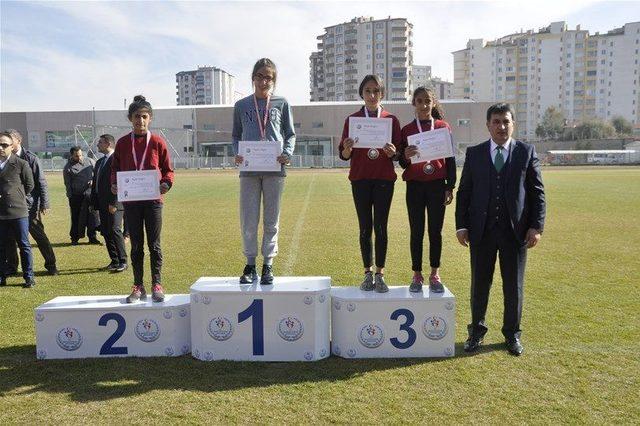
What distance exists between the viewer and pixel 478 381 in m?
3.83

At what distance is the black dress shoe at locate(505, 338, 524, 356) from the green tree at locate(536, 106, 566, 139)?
4199 inches

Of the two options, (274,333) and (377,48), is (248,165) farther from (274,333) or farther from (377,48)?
(377,48)

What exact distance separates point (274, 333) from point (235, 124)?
1906mm

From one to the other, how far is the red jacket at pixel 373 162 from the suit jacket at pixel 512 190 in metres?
0.62

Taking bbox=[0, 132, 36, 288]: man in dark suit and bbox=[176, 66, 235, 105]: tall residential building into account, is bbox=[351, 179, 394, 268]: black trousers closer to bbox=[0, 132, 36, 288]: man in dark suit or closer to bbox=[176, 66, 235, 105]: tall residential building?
bbox=[0, 132, 36, 288]: man in dark suit

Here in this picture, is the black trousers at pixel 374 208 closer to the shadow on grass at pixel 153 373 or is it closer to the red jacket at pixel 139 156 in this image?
the shadow on grass at pixel 153 373


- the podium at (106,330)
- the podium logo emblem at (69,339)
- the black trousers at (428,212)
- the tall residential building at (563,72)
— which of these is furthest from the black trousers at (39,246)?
A: the tall residential building at (563,72)

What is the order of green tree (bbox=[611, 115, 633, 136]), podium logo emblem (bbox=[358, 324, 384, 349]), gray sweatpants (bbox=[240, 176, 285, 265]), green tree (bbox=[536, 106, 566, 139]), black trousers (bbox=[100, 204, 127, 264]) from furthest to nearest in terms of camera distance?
green tree (bbox=[536, 106, 566, 139]) → green tree (bbox=[611, 115, 633, 136]) → black trousers (bbox=[100, 204, 127, 264]) → gray sweatpants (bbox=[240, 176, 285, 265]) → podium logo emblem (bbox=[358, 324, 384, 349])

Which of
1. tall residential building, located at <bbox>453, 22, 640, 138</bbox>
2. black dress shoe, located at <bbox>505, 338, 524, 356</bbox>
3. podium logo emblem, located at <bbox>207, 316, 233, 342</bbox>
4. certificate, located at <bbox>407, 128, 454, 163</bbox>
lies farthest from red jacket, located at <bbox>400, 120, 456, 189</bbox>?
tall residential building, located at <bbox>453, 22, 640, 138</bbox>

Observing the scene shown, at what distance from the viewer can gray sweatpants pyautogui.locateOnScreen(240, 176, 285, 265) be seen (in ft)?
15.6

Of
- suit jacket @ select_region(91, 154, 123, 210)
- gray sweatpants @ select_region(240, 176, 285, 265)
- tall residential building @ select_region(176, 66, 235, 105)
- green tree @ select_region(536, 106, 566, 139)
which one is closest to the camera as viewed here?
gray sweatpants @ select_region(240, 176, 285, 265)

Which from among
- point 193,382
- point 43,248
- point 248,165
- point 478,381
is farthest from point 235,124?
point 43,248

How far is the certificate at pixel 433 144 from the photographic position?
14.6 ft

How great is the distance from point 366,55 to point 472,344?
109276 mm
